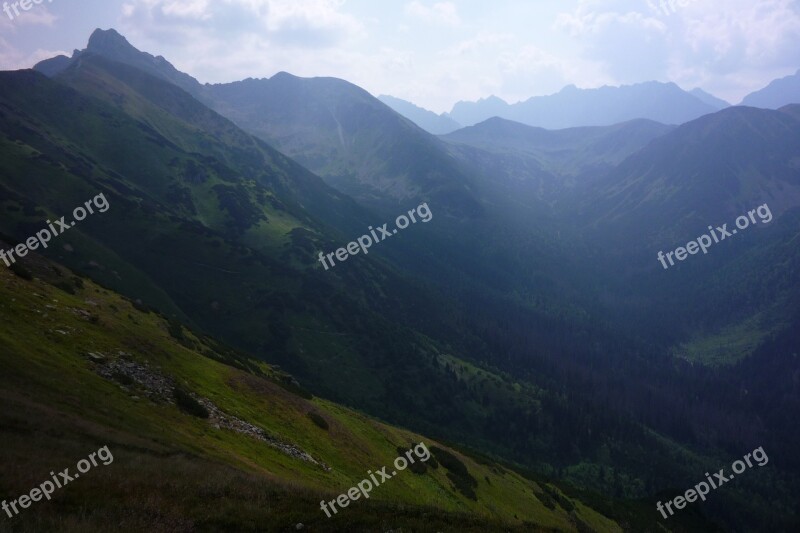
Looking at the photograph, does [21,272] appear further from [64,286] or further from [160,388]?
[160,388]

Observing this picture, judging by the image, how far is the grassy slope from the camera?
714 inches

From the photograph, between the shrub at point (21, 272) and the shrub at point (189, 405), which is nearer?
the shrub at point (189, 405)

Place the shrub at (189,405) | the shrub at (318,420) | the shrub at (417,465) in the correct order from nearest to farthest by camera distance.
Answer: the shrub at (189,405), the shrub at (318,420), the shrub at (417,465)

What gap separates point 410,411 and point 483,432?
3034cm

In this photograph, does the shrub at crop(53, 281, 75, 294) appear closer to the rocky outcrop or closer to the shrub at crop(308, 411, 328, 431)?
the rocky outcrop

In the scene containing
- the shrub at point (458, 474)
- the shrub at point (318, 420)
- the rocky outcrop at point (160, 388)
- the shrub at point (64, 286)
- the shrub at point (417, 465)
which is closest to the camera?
the rocky outcrop at point (160, 388)

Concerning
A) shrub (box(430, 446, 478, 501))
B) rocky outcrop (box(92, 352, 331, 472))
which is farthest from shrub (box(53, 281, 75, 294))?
shrub (box(430, 446, 478, 501))

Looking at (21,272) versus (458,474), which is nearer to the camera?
(21,272)

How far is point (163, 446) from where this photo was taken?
26438mm

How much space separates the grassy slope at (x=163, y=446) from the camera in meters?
18.1

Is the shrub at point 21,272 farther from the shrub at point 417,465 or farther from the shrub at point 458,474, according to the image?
the shrub at point 458,474

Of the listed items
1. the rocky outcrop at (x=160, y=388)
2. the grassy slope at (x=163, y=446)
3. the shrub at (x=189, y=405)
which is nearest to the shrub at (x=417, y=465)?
the grassy slope at (x=163, y=446)

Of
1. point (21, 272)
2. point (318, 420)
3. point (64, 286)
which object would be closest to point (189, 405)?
point (318, 420)

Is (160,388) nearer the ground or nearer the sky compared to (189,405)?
nearer the sky
